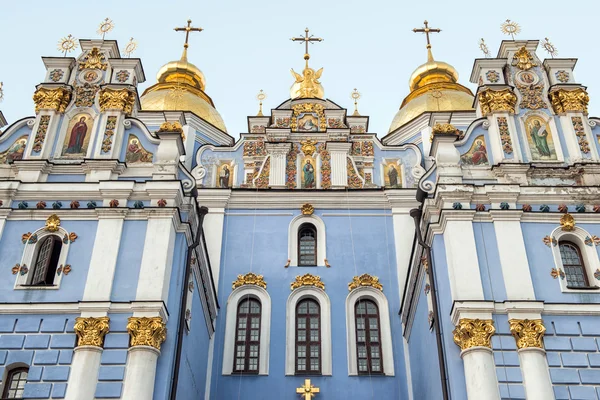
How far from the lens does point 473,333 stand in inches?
638

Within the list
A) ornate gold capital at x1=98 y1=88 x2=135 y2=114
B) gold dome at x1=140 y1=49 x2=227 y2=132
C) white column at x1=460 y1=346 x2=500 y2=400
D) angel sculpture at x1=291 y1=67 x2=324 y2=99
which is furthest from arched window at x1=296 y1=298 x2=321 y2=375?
gold dome at x1=140 y1=49 x2=227 y2=132

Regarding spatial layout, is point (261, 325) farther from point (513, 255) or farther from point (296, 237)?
point (513, 255)

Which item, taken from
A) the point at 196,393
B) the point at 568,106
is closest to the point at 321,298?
the point at 196,393

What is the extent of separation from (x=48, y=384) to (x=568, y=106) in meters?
14.4

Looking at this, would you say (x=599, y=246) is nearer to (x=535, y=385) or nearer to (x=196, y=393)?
(x=535, y=385)

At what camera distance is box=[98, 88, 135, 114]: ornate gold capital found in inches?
823

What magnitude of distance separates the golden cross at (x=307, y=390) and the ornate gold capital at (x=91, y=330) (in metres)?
6.29

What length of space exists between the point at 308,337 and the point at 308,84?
10631 mm

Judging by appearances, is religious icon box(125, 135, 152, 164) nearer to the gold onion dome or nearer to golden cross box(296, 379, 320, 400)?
golden cross box(296, 379, 320, 400)

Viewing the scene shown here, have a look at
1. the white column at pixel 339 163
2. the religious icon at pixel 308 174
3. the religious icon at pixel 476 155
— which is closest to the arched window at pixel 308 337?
the religious icon at pixel 308 174

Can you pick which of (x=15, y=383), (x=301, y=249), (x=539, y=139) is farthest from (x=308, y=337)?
(x=15, y=383)

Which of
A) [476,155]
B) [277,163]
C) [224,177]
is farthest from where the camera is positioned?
[224,177]

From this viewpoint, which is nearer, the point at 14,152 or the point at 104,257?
the point at 104,257

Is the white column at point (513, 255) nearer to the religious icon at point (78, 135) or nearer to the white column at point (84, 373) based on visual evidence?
the white column at point (84, 373)
